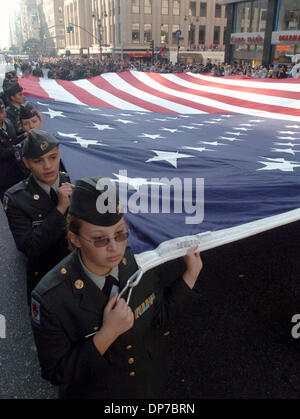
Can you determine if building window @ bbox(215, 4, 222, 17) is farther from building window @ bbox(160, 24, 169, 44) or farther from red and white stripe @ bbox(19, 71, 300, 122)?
red and white stripe @ bbox(19, 71, 300, 122)

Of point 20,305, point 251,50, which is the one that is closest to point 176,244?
point 20,305

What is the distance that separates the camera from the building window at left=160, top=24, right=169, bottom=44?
5156 centimetres

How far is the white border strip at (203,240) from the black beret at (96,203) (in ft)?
1.18

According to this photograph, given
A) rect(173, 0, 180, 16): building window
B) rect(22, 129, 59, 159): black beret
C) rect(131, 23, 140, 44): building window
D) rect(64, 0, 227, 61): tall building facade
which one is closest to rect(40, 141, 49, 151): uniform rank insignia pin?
rect(22, 129, 59, 159): black beret

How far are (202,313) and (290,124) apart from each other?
133 inches

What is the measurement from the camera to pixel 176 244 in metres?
1.73

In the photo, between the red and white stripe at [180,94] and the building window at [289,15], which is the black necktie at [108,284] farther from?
the building window at [289,15]

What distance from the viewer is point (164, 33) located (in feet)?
170

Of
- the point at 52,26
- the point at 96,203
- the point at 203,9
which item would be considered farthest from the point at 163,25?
the point at 52,26

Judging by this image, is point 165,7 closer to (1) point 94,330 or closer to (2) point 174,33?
(2) point 174,33

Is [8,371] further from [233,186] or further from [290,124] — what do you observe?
[290,124]

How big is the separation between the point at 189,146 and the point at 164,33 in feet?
180

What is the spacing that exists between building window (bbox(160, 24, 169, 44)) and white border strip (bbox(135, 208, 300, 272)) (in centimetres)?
5634

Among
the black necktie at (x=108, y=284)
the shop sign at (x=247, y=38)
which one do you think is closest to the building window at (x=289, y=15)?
the shop sign at (x=247, y=38)
